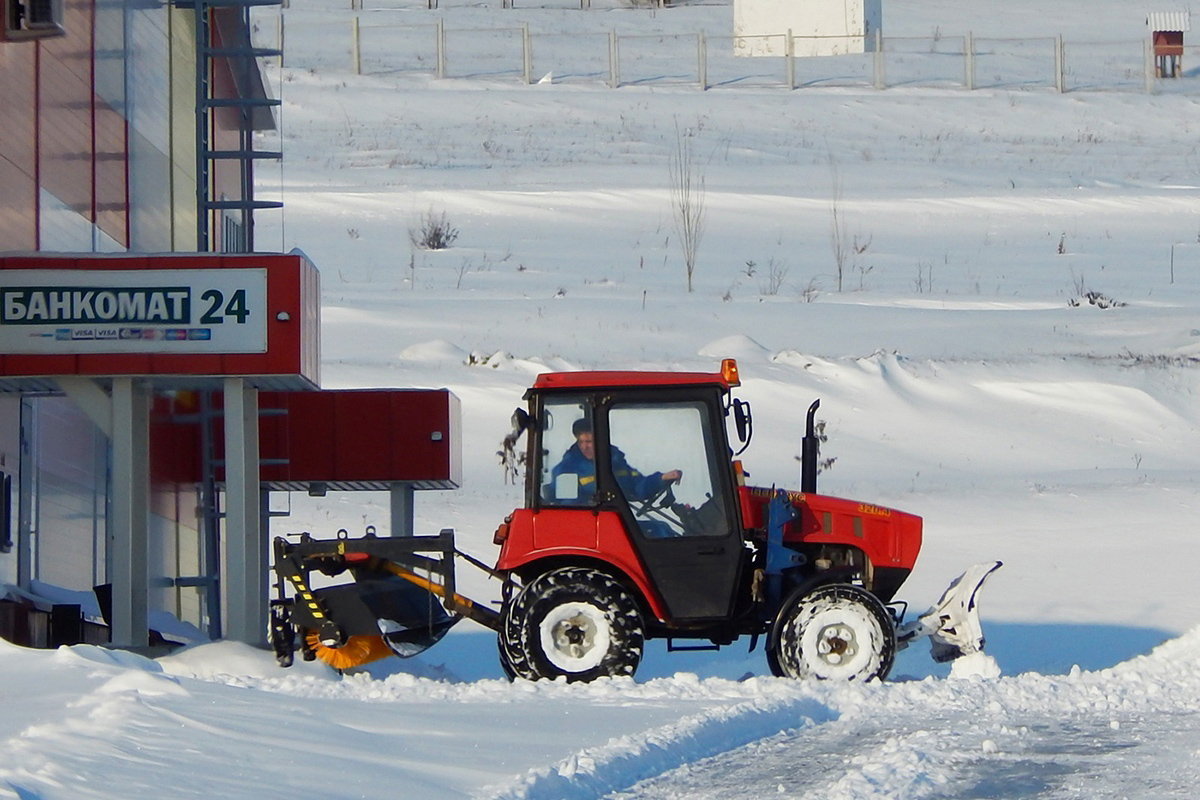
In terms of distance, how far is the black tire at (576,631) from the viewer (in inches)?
427

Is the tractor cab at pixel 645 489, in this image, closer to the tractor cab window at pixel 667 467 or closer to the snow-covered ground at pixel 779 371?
the tractor cab window at pixel 667 467

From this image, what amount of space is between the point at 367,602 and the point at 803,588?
2.87 m

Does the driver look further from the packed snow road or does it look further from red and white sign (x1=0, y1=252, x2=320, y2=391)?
red and white sign (x1=0, y1=252, x2=320, y2=391)

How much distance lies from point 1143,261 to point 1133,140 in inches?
533

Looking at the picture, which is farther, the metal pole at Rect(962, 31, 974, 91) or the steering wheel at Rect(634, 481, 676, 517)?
the metal pole at Rect(962, 31, 974, 91)

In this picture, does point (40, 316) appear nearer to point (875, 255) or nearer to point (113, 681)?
point (113, 681)

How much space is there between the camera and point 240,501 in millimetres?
12523

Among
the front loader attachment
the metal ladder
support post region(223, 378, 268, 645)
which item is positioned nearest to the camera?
the front loader attachment

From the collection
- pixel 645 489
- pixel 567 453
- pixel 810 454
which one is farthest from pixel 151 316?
pixel 810 454

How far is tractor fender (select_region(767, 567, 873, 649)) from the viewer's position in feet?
35.8

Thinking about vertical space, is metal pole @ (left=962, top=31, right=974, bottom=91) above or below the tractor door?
above

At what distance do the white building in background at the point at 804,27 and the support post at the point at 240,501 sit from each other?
4593cm

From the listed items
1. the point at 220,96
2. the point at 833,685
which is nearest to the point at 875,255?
the point at 220,96

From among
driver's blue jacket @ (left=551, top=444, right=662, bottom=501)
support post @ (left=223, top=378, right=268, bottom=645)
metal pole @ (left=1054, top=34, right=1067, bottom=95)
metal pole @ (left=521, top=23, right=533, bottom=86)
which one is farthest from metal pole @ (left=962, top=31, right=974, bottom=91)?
driver's blue jacket @ (left=551, top=444, right=662, bottom=501)
